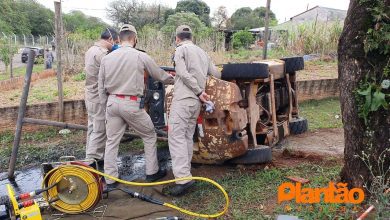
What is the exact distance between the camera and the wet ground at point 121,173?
208 inches

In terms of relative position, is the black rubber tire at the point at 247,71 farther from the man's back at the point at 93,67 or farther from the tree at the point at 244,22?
the tree at the point at 244,22

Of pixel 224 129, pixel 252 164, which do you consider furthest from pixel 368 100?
pixel 252 164

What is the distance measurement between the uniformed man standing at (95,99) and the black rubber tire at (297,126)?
3188mm

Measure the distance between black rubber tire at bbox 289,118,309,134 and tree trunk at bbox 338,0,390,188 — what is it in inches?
119

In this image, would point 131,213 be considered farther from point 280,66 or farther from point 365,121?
point 280,66

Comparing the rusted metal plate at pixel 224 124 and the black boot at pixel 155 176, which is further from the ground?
the rusted metal plate at pixel 224 124

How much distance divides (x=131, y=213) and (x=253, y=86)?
2.24 metres

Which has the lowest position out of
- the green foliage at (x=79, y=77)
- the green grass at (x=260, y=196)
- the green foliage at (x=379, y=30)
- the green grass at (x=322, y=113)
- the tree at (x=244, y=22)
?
the green grass at (x=260, y=196)

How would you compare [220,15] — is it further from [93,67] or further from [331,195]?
[331,195]

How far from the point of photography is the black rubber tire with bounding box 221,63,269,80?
5.03m

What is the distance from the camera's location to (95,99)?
5.88 meters

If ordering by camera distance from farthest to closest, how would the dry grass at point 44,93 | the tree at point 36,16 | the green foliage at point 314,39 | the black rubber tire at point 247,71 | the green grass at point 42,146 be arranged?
the tree at point 36,16 → the green foliage at point 314,39 → the dry grass at point 44,93 → the green grass at point 42,146 → the black rubber tire at point 247,71

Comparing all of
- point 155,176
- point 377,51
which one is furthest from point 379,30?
point 155,176

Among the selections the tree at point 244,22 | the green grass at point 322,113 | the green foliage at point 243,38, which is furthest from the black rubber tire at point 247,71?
the tree at point 244,22
